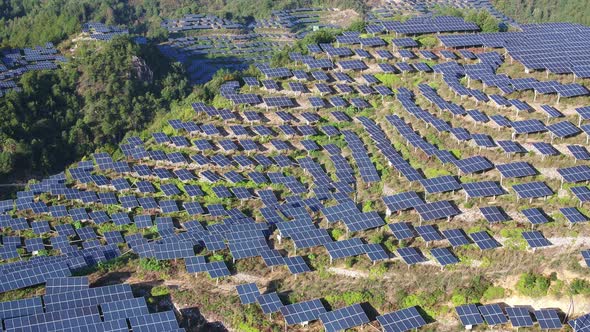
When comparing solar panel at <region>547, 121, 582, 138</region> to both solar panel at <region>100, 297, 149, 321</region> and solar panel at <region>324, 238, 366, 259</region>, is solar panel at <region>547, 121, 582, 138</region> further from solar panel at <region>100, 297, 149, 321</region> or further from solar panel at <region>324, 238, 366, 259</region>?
solar panel at <region>100, 297, 149, 321</region>

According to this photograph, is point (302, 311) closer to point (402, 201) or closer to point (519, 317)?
point (519, 317)

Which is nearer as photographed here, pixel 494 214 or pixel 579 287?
pixel 579 287

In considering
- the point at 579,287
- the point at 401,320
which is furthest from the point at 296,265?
the point at 579,287

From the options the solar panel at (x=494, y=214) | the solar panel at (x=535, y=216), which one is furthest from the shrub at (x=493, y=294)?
the solar panel at (x=535, y=216)

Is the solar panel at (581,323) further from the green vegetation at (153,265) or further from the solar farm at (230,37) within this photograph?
the solar farm at (230,37)

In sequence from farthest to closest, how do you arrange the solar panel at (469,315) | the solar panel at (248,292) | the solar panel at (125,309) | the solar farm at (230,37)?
the solar farm at (230,37)
the solar panel at (248,292)
the solar panel at (469,315)
the solar panel at (125,309)

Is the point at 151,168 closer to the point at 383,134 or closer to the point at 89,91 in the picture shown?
the point at 383,134
